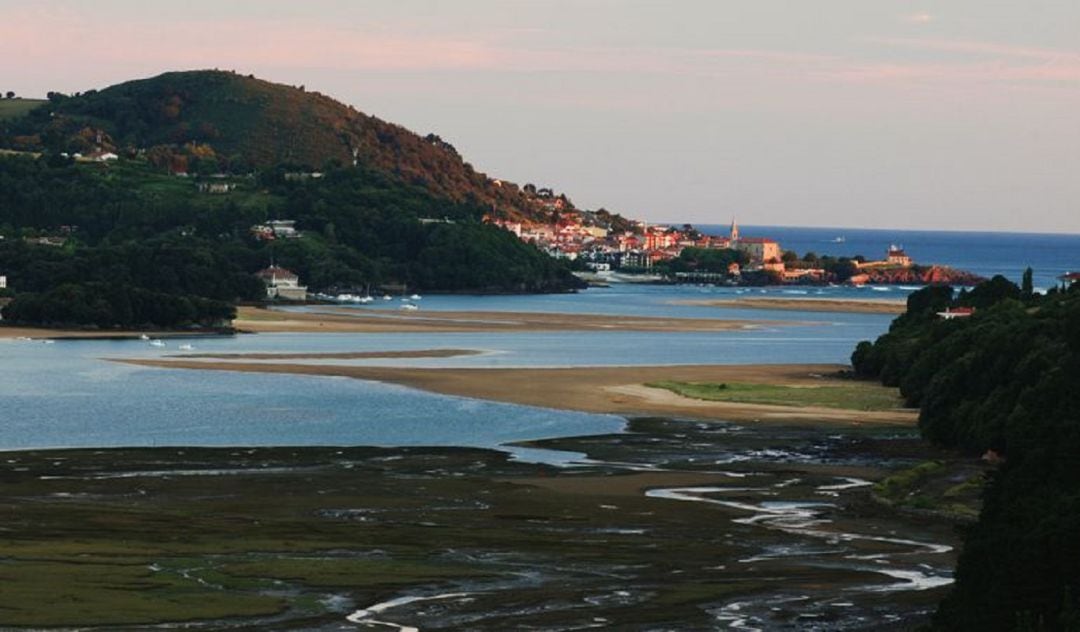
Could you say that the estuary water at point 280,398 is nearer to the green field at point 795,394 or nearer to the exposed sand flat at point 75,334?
the exposed sand flat at point 75,334

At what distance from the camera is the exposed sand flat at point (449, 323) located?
17212cm

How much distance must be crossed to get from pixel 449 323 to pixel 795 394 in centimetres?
8003

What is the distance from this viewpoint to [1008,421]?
7325 centimetres

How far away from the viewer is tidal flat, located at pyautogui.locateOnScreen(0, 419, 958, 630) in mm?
46250

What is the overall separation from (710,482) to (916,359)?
124ft

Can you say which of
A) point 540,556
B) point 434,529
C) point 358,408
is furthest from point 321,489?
point 358,408

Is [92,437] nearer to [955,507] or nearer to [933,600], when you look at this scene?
[955,507]

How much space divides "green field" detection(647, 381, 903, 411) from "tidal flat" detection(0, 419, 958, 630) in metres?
19.2

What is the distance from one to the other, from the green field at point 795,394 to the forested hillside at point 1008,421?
135cm

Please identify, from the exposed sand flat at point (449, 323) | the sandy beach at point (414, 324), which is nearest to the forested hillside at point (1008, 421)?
the sandy beach at point (414, 324)

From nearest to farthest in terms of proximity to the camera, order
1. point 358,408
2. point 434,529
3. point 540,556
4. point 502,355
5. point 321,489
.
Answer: point 540,556 < point 434,529 < point 321,489 < point 358,408 < point 502,355

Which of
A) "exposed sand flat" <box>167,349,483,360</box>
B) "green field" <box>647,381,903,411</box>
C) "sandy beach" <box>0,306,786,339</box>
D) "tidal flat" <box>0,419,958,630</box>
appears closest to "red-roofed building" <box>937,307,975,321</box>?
"green field" <box>647,381,903,411</box>

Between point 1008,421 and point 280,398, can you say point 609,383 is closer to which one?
point 280,398

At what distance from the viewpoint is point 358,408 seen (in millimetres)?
97812
